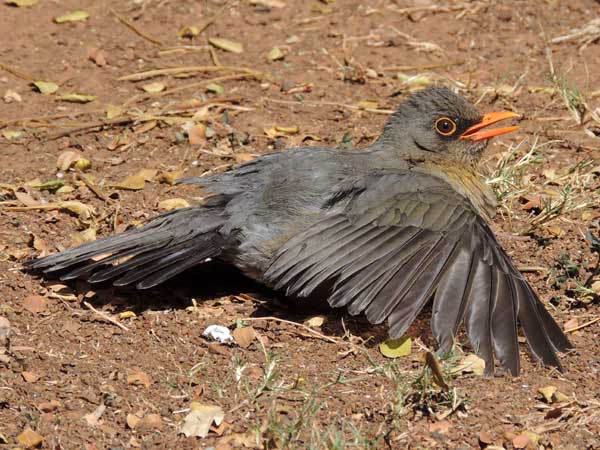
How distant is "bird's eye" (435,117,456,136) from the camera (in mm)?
7754

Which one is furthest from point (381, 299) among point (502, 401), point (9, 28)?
point (9, 28)

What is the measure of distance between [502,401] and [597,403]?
19.5 inches

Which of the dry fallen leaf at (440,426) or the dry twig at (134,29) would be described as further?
the dry twig at (134,29)

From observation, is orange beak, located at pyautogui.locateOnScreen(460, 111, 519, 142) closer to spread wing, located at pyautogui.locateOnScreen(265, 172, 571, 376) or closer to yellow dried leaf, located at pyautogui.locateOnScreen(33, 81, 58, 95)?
spread wing, located at pyautogui.locateOnScreen(265, 172, 571, 376)

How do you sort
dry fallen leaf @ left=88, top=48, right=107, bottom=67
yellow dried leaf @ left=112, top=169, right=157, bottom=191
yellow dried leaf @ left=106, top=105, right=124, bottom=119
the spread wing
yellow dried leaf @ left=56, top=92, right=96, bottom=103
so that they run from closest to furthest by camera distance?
1. the spread wing
2. yellow dried leaf @ left=112, top=169, right=157, bottom=191
3. yellow dried leaf @ left=106, top=105, right=124, bottom=119
4. yellow dried leaf @ left=56, top=92, right=96, bottom=103
5. dry fallen leaf @ left=88, top=48, right=107, bottom=67

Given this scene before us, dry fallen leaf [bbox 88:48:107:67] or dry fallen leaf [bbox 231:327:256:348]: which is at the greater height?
dry fallen leaf [bbox 88:48:107:67]

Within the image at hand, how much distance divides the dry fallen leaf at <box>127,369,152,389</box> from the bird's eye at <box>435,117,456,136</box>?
2.98 meters

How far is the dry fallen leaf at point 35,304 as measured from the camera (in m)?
6.67

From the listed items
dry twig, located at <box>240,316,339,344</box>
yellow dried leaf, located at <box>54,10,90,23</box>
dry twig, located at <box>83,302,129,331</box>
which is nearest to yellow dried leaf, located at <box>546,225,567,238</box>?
dry twig, located at <box>240,316,339,344</box>

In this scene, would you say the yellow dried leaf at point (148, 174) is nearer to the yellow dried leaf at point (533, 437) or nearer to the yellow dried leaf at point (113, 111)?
the yellow dried leaf at point (113, 111)

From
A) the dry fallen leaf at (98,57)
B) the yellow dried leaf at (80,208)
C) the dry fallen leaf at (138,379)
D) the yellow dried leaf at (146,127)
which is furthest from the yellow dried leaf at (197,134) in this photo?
the dry fallen leaf at (138,379)

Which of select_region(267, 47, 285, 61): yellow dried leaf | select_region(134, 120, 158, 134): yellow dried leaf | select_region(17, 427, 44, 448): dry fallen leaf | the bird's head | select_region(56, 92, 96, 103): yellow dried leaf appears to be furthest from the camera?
select_region(267, 47, 285, 61): yellow dried leaf

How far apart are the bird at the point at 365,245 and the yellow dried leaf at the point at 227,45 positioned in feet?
9.82

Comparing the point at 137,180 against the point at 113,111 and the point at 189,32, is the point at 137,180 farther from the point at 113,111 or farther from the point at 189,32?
the point at 189,32
